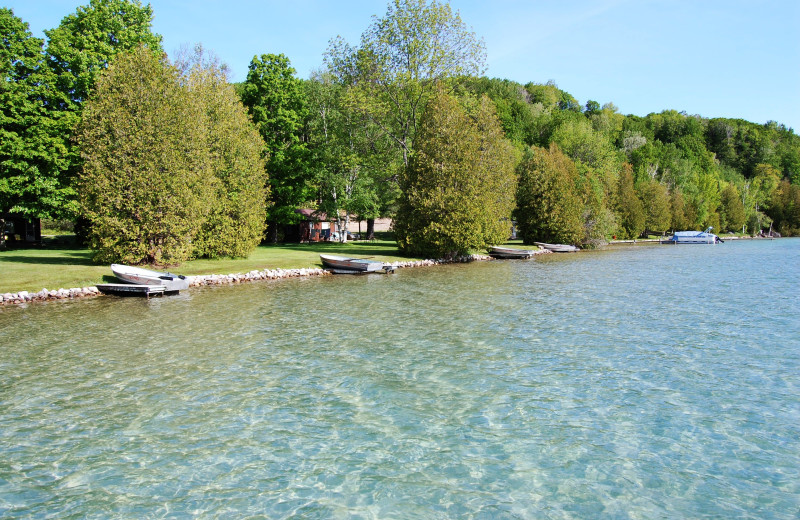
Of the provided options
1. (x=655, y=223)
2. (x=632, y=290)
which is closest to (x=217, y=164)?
(x=632, y=290)

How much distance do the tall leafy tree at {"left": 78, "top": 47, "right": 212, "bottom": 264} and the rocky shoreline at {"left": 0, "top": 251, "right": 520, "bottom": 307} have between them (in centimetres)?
292

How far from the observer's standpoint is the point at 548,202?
212ft

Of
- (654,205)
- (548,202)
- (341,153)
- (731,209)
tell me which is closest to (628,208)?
(654,205)

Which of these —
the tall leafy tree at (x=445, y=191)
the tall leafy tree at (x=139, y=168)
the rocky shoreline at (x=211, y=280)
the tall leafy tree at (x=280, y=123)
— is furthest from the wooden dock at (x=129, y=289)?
the tall leafy tree at (x=280, y=123)

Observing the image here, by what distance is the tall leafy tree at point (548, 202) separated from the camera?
211ft

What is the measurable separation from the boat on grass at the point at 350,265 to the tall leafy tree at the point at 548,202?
35333 mm

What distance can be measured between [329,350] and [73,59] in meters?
40.2

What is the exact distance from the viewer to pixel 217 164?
121 ft

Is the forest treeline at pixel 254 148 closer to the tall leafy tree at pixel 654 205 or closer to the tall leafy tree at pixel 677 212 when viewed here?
the tall leafy tree at pixel 654 205

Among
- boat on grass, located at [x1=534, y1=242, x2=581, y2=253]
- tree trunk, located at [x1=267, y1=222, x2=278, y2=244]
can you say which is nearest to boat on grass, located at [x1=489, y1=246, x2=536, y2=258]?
boat on grass, located at [x1=534, y1=242, x2=581, y2=253]

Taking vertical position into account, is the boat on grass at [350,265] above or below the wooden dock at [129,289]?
above

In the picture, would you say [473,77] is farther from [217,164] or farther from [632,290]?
[632,290]

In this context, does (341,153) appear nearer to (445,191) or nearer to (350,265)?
(445,191)

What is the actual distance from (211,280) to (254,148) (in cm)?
1334
